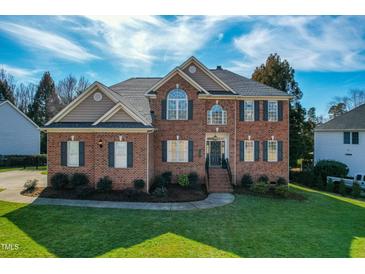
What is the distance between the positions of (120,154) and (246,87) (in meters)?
8.83

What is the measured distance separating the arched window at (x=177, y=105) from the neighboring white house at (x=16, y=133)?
15686 mm

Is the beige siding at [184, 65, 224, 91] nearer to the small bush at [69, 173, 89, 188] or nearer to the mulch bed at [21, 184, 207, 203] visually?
the mulch bed at [21, 184, 207, 203]

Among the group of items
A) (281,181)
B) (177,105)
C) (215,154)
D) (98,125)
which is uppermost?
(177,105)

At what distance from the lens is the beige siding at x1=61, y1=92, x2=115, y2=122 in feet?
41.0

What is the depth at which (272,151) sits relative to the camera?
14.8 meters

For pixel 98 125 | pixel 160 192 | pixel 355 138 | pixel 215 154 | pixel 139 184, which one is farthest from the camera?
pixel 355 138

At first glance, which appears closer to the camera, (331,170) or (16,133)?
(331,170)

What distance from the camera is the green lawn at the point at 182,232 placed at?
Answer: 19.9ft

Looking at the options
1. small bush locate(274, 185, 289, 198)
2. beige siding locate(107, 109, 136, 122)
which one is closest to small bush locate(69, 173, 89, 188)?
beige siding locate(107, 109, 136, 122)

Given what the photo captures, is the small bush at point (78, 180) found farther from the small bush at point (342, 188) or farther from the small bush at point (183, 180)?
the small bush at point (342, 188)

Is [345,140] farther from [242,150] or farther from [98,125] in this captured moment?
[98,125]

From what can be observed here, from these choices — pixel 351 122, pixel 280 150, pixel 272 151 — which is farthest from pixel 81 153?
pixel 351 122

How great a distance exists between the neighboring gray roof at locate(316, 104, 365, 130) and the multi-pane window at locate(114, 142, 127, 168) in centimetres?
1801
